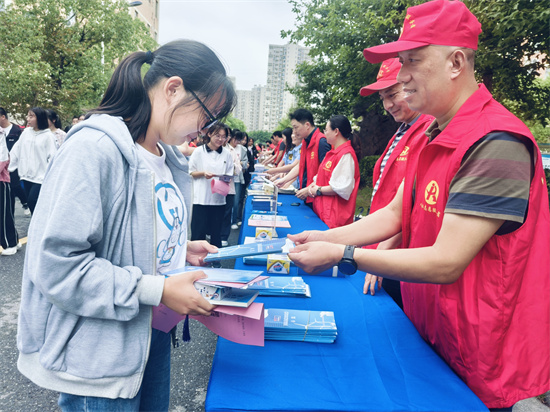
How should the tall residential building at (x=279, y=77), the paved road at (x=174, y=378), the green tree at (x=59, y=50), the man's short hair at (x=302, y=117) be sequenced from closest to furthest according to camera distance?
the paved road at (x=174, y=378) → the man's short hair at (x=302, y=117) → the green tree at (x=59, y=50) → the tall residential building at (x=279, y=77)

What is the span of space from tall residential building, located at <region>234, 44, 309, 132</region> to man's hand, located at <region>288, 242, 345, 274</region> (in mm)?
103993

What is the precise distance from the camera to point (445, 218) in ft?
3.92

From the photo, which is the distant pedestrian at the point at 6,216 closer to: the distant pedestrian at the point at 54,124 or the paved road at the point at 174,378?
the paved road at the point at 174,378

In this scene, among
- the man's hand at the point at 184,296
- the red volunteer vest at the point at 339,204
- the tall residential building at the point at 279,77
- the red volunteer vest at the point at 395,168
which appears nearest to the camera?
the man's hand at the point at 184,296

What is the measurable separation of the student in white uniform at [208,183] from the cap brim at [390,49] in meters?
3.47

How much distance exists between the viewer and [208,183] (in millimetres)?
5074

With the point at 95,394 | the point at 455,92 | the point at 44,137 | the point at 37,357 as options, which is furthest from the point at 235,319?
the point at 44,137

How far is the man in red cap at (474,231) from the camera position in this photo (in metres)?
1.12

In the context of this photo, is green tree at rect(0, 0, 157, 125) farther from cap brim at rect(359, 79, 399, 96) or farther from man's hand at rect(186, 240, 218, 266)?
man's hand at rect(186, 240, 218, 266)

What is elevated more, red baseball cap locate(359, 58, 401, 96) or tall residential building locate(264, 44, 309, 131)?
tall residential building locate(264, 44, 309, 131)

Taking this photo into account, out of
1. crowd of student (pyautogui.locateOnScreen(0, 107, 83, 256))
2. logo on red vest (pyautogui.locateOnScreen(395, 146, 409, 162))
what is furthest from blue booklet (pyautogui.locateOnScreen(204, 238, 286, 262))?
crowd of student (pyautogui.locateOnScreen(0, 107, 83, 256))

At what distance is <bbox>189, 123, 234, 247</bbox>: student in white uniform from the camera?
198 inches

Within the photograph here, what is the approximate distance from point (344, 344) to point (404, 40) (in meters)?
1.22

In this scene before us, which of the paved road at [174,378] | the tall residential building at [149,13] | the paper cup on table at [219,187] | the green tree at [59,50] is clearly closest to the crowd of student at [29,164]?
the paved road at [174,378]
